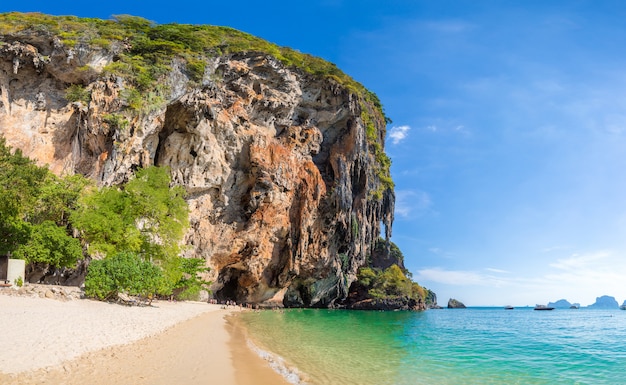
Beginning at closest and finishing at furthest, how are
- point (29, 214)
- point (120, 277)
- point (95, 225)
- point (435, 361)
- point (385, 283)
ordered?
1. point (435, 361)
2. point (120, 277)
3. point (29, 214)
4. point (95, 225)
5. point (385, 283)

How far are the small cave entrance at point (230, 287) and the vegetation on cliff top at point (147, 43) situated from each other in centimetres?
1889

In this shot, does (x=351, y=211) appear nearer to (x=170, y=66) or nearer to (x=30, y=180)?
(x=170, y=66)

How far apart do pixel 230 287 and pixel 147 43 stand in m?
27.2

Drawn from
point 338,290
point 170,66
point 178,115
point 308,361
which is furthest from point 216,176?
point 308,361

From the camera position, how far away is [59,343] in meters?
8.48

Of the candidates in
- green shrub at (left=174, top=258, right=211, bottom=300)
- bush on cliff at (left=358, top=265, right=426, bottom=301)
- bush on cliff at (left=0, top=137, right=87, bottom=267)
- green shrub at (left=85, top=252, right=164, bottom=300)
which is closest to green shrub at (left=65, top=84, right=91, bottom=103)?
bush on cliff at (left=0, top=137, right=87, bottom=267)

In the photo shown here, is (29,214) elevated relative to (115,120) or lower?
lower

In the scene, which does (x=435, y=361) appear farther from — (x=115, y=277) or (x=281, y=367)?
(x=115, y=277)

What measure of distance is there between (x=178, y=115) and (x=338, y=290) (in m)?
30.6

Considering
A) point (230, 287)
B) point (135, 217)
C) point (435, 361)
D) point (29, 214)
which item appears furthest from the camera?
point (230, 287)

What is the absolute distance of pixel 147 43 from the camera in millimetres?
34875

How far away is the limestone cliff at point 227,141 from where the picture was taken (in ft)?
98.9

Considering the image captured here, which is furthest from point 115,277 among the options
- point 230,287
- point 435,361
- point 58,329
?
point 230,287

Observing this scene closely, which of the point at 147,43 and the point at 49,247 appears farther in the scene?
the point at 147,43
